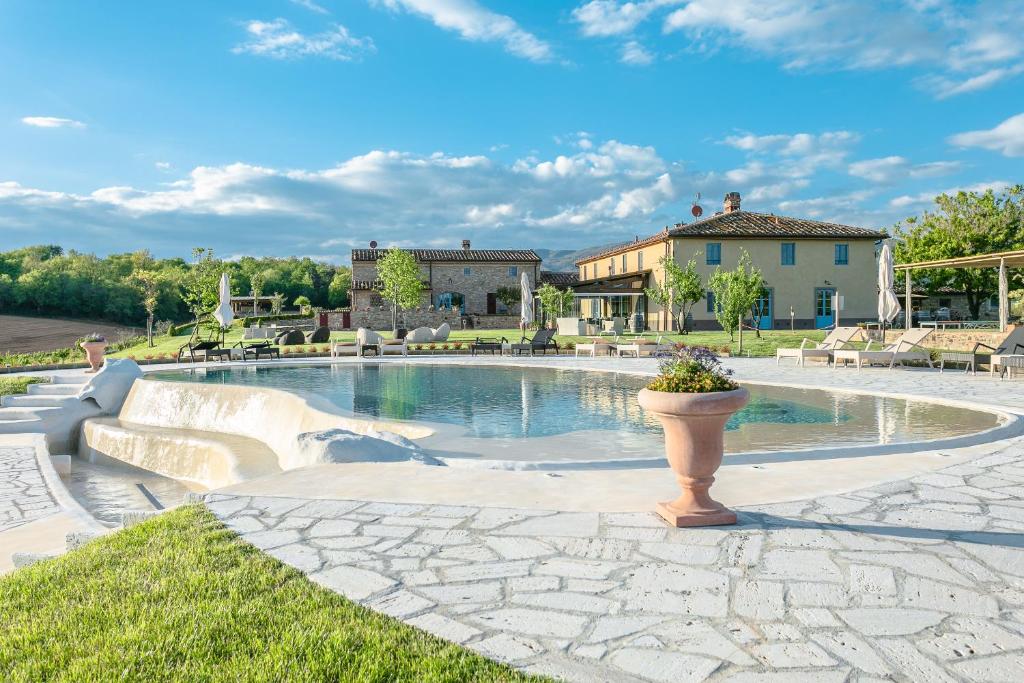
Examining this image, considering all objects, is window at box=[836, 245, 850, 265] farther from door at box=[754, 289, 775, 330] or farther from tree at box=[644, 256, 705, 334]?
tree at box=[644, 256, 705, 334]

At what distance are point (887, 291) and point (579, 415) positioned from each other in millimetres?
11208

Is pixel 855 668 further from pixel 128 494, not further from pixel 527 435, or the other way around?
pixel 128 494

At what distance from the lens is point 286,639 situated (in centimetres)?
248

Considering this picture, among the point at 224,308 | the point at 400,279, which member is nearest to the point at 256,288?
the point at 400,279

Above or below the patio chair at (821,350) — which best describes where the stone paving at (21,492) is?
below

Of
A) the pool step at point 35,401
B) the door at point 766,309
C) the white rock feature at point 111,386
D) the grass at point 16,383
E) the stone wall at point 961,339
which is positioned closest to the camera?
the pool step at point 35,401

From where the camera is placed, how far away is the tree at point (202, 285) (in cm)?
4553

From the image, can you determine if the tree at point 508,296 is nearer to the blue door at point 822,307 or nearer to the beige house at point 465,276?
the beige house at point 465,276

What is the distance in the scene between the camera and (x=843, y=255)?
3384cm

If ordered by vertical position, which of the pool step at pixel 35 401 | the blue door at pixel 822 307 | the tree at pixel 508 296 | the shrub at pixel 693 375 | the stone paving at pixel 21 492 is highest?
the tree at pixel 508 296

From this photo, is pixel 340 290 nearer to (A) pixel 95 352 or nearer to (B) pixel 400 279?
(B) pixel 400 279

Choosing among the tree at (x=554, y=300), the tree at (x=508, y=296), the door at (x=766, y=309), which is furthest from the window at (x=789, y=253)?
the tree at (x=508, y=296)

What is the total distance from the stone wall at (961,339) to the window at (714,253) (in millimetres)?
16279

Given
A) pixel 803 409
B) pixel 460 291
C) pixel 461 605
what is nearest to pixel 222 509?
pixel 461 605
